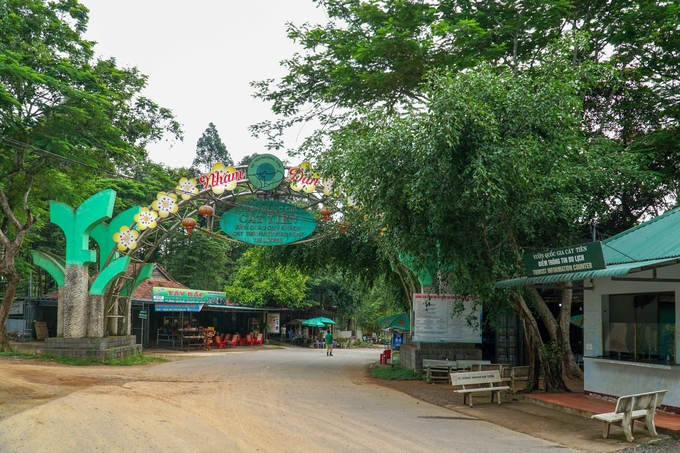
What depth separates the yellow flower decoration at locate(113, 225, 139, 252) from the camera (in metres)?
22.7

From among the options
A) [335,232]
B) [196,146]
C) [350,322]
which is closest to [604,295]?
[335,232]

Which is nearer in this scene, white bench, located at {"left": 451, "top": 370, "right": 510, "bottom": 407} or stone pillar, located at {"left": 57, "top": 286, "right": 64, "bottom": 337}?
white bench, located at {"left": 451, "top": 370, "right": 510, "bottom": 407}

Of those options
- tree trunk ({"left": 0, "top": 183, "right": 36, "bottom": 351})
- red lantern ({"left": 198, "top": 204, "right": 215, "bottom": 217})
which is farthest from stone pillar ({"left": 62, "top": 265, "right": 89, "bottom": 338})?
red lantern ({"left": 198, "top": 204, "right": 215, "bottom": 217})

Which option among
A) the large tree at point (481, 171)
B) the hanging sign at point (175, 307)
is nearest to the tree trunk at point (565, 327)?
the large tree at point (481, 171)

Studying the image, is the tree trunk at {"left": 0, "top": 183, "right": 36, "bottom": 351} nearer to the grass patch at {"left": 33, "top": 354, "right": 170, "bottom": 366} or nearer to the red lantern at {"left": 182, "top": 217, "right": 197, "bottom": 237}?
the grass patch at {"left": 33, "top": 354, "right": 170, "bottom": 366}

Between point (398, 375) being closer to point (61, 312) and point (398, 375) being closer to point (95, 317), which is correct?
point (95, 317)

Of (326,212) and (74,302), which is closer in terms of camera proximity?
(326,212)

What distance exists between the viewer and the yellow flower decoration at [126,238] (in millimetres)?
22719

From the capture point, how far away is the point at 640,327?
12.8 m

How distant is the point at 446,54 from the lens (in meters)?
17.5

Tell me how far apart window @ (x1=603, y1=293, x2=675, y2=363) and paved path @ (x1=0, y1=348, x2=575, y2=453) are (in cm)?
366

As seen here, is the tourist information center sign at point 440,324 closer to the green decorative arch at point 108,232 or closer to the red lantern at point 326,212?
the red lantern at point 326,212

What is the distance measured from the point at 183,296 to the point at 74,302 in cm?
1138

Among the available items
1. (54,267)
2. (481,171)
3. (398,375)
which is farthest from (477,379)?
(54,267)
